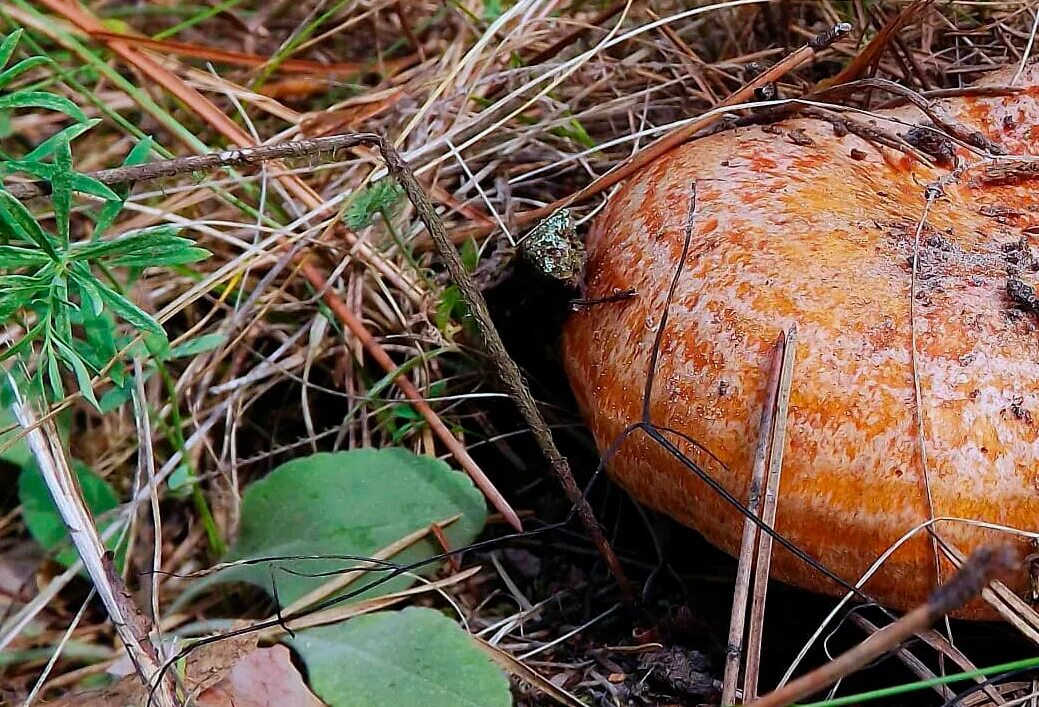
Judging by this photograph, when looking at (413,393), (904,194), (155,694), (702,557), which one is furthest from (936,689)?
(155,694)

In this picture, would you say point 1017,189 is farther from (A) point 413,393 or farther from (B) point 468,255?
(A) point 413,393

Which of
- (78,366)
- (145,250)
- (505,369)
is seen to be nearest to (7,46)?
(145,250)

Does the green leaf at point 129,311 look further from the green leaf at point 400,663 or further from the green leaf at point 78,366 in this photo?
the green leaf at point 400,663

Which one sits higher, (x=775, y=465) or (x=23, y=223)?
(x=23, y=223)

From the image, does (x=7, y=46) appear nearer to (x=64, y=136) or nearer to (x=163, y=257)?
(x=64, y=136)

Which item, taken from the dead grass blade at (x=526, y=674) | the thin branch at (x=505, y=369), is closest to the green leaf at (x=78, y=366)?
the thin branch at (x=505, y=369)

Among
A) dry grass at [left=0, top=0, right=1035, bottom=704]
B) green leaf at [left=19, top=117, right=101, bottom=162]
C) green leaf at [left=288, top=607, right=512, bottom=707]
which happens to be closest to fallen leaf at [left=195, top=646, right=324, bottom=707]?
green leaf at [left=288, top=607, right=512, bottom=707]
